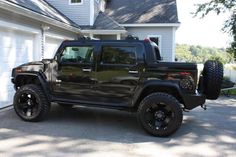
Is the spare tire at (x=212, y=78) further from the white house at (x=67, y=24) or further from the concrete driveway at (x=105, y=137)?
Result: the white house at (x=67, y=24)

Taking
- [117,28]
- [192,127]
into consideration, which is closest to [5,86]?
[192,127]

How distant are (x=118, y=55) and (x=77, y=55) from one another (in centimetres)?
107

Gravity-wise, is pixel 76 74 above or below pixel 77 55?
below

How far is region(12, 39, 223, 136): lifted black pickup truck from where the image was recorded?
20.5ft

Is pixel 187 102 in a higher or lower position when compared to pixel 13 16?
lower

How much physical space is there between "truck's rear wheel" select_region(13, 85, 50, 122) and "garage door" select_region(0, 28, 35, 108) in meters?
1.83

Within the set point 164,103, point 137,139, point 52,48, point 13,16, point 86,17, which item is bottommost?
point 137,139

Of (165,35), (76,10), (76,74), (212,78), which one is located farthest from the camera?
(165,35)

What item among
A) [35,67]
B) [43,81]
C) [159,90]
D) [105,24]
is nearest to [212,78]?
[159,90]

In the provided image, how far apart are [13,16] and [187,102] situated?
237 inches

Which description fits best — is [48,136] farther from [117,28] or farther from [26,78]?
[117,28]

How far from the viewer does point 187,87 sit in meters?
6.20

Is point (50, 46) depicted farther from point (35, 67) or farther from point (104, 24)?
point (35, 67)

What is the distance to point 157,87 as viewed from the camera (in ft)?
21.1
